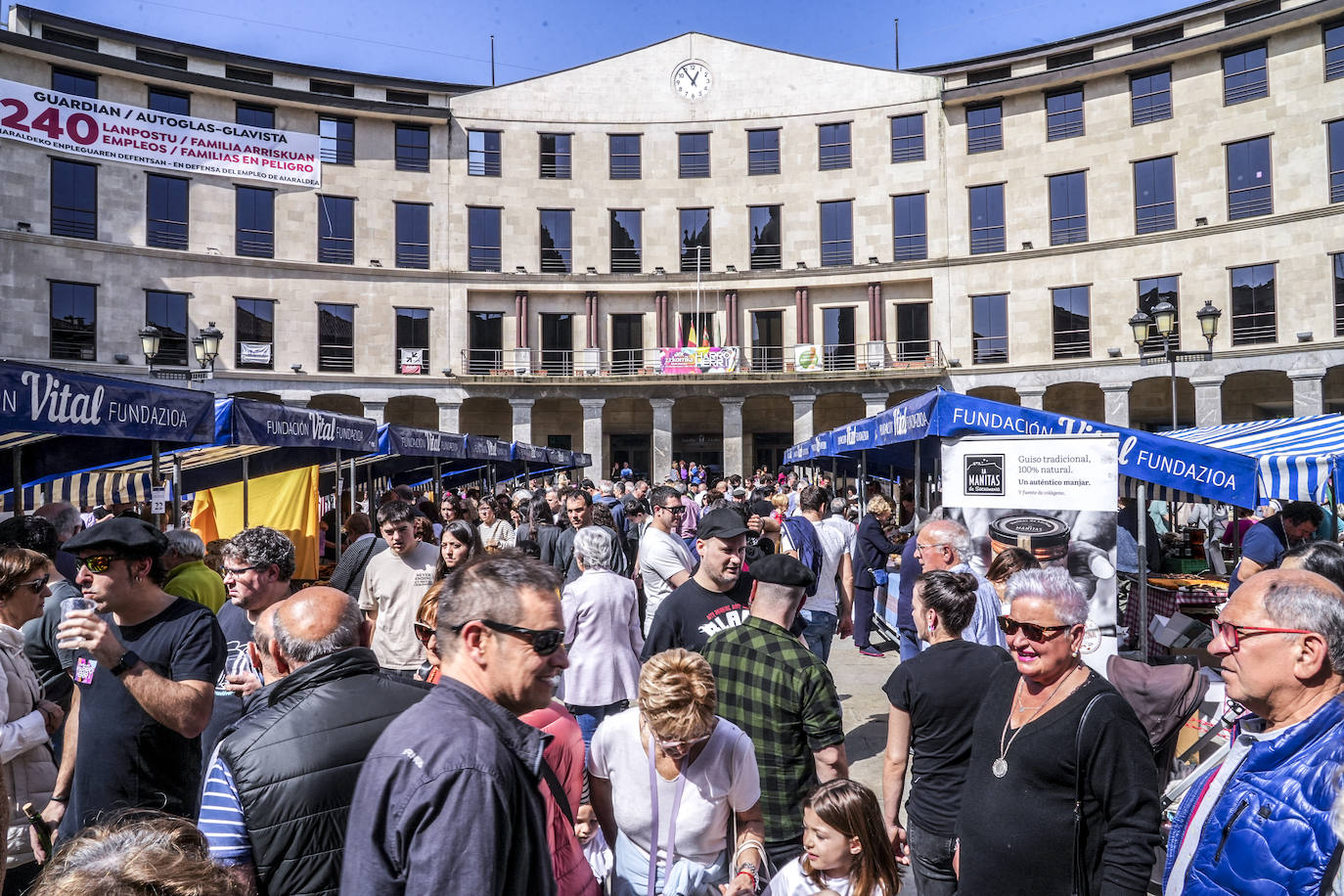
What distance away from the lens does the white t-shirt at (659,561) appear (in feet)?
22.8

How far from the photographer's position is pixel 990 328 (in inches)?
1319

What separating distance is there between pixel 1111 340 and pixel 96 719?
33.6 meters

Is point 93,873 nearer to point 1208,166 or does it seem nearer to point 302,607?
point 302,607

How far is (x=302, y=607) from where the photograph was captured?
8.61 feet

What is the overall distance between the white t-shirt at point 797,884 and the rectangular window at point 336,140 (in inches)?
1420

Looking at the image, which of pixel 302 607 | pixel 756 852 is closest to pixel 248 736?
pixel 302 607

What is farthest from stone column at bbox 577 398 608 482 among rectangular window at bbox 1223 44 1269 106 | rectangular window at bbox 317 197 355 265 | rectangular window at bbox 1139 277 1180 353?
rectangular window at bbox 1223 44 1269 106

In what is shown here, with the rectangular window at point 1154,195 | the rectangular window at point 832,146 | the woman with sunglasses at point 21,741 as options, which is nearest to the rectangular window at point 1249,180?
the rectangular window at point 1154,195

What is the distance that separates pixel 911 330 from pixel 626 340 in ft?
38.5

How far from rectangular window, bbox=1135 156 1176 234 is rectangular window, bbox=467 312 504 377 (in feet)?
80.6

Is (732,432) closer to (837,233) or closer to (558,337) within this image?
(558,337)

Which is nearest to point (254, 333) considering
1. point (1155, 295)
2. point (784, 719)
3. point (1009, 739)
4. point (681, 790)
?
point (1155, 295)

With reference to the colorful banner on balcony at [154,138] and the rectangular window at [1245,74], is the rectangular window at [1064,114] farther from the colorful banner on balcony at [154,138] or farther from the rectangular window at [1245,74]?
the colorful banner on balcony at [154,138]

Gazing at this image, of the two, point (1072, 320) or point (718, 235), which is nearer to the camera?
point (1072, 320)
